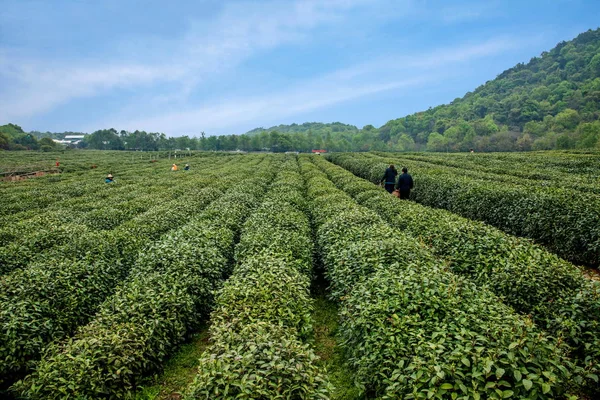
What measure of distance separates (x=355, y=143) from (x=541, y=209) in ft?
497

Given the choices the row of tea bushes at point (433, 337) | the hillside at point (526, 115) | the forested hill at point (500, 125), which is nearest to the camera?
the row of tea bushes at point (433, 337)

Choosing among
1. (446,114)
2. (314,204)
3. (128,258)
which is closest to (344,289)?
(128,258)

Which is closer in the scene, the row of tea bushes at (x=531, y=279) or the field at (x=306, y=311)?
the field at (x=306, y=311)

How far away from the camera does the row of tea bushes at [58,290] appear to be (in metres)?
5.31

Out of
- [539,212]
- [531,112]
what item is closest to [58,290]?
[539,212]

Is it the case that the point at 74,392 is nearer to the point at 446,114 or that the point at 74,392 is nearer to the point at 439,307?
the point at 439,307

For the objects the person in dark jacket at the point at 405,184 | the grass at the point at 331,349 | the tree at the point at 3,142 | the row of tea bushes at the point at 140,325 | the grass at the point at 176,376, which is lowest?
the grass at the point at 331,349

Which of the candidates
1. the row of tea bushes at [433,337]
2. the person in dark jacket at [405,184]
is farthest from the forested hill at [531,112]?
the row of tea bushes at [433,337]

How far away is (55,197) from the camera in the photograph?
62.2ft

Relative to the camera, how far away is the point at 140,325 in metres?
5.31

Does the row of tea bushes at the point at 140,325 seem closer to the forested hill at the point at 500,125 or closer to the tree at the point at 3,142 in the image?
the forested hill at the point at 500,125

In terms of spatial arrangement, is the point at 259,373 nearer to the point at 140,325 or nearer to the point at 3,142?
the point at 140,325

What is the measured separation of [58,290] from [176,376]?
304cm

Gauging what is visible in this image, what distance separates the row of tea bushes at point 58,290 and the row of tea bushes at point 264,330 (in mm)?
2920
